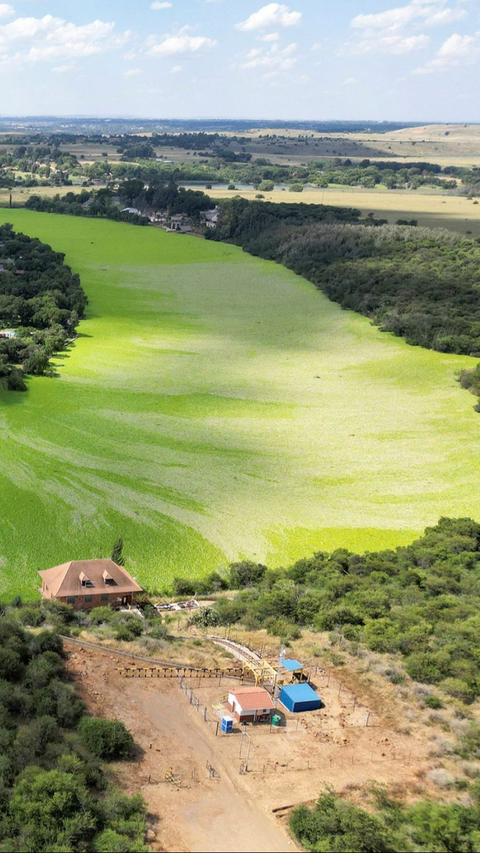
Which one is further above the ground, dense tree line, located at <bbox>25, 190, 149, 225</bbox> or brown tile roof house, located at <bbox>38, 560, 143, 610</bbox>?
dense tree line, located at <bbox>25, 190, 149, 225</bbox>

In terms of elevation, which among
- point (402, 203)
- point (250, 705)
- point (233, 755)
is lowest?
point (233, 755)

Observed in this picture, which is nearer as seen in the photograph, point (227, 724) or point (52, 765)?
point (52, 765)

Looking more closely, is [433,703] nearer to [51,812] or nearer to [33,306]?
[51,812]

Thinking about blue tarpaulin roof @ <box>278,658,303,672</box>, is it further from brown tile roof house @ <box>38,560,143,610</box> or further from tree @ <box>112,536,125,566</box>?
tree @ <box>112,536,125,566</box>

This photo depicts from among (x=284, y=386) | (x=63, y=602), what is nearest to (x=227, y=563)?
(x=63, y=602)

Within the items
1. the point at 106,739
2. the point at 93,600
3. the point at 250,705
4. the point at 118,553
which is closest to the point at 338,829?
the point at 250,705

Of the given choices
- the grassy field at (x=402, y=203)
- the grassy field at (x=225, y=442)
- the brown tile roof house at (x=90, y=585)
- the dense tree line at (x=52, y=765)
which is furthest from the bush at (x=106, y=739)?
the grassy field at (x=402, y=203)

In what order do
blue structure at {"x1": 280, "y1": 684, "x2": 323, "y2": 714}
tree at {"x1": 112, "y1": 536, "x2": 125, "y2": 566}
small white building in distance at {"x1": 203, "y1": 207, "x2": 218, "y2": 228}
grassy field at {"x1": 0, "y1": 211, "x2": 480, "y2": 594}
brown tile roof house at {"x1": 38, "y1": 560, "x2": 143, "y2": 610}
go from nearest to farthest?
blue structure at {"x1": 280, "y1": 684, "x2": 323, "y2": 714}, brown tile roof house at {"x1": 38, "y1": 560, "x2": 143, "y2": 610}, tree at {"x1": 112, "y1": 536, "x2": 125, "y2": 566}, grassy field at {"x1": 0, "y1": 211, "x2": 480, "y2": 594}, small white building in distance at {"x1": 203, "y1": 207, "x2": 218, "y2": 228}

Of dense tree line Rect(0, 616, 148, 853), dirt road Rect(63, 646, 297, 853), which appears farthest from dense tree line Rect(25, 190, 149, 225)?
dense tree line Rect(0, 616, 148, 853)
